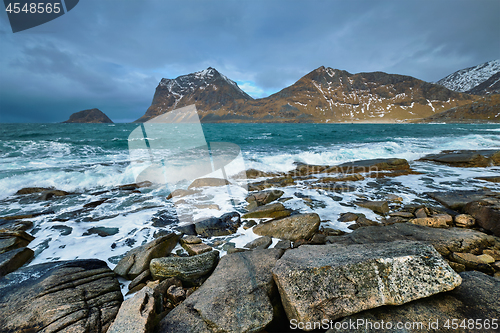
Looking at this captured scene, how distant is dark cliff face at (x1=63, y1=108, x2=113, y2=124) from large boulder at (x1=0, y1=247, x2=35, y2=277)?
210563 millimetres

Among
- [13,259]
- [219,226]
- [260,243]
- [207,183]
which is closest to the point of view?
[13,259]

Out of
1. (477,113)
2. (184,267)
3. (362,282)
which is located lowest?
(184,267)

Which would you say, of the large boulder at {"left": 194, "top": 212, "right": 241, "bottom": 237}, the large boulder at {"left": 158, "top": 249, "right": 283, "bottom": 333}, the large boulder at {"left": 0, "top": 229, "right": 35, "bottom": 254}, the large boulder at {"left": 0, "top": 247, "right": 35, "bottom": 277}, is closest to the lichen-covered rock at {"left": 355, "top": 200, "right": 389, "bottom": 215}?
the large boulder at {"left": 194, "top": 212, "right": 241, "bottom": 237}

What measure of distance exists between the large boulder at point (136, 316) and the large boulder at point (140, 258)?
5.23 ft

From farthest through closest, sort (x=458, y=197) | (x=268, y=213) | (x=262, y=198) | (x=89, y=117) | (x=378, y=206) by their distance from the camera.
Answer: (x=89, y=117) < (x=262, y=198) < (x=458, y=197) < (x=378, y=206) < (x=268, y=213)

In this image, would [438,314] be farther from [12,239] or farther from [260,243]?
[12,239]

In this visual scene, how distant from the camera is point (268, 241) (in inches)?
187

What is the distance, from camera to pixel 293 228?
499 cm

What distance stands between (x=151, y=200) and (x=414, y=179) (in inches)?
472

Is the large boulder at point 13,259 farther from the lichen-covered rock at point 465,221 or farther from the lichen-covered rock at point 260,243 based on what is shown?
the lichen-covered rock at point 465,221

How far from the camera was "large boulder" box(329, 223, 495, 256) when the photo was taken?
3.70 m

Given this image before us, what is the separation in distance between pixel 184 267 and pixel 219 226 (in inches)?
87.4

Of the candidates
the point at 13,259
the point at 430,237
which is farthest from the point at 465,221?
the point at 13,259

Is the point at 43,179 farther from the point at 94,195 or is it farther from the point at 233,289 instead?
the point at 233,289
